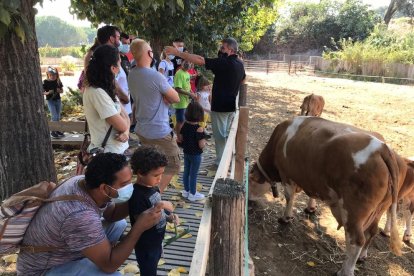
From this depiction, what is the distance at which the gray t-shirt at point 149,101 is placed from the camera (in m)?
3.55

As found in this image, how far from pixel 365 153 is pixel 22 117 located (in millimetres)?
3665

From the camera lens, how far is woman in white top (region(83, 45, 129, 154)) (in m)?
2.92

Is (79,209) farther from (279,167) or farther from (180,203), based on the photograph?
(279,167)

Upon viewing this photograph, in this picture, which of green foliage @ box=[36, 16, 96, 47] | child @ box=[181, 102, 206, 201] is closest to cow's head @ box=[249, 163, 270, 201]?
child @ box=[181, 102, 206, 201]

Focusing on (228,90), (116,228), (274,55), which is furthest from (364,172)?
(274,55)

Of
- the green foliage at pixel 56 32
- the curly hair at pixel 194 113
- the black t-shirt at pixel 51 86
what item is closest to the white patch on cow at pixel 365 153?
the curly hair at pixel 194 113

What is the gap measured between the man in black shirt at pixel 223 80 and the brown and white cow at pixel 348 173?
933 mm

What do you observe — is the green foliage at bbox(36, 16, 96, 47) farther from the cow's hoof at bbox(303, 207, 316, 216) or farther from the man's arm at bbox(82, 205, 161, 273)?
the man's arm at bbox(82, 205, 161, 273)

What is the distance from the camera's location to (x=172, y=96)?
363 cm

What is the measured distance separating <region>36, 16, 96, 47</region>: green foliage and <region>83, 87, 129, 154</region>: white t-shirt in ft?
391

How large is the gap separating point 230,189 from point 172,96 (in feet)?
5.51

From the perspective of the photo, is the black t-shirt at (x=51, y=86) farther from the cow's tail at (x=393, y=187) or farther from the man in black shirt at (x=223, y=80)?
the cow's tail at (x=393, y=187)

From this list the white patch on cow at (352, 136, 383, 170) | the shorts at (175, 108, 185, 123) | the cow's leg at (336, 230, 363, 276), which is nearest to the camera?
the white patch on cow at (352, 136, 383, 170)

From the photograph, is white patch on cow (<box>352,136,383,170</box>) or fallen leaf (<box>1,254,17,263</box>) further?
white patch on cow (<box>352,136,383,170</box>)
